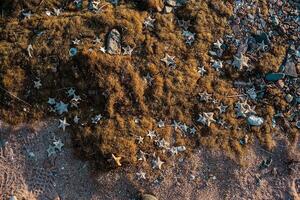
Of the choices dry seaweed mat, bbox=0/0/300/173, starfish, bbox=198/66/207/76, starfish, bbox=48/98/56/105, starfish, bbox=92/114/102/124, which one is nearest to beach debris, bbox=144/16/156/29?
dry seaweed mat, bbox=0/0/300/173

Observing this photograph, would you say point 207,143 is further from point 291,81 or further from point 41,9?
point 41,9

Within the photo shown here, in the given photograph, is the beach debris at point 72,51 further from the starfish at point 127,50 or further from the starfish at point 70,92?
the starfish at point 127,50

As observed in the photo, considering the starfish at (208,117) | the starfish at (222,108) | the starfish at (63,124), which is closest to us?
→ the starfish at (63,124)

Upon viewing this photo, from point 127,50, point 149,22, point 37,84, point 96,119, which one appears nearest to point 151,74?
point 127,50

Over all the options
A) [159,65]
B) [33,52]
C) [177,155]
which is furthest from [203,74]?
[33,52]

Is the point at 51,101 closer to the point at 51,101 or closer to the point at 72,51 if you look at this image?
the point at 51,101

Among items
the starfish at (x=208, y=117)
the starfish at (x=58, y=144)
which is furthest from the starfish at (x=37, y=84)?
the starfish at (x=208, y=117)
